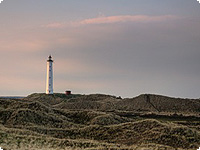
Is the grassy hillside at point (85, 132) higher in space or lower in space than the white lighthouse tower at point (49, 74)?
lower

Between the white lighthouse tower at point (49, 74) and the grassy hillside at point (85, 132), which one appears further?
the white lighthouse tower at point (49, 74)

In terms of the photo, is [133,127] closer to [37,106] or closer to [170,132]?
[170,132]

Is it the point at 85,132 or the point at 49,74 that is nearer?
the point at 85,132

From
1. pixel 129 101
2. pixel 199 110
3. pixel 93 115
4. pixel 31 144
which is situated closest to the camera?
pixel 31 144

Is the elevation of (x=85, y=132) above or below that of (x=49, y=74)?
below

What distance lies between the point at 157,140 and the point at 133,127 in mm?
4223

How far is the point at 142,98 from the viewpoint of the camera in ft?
211

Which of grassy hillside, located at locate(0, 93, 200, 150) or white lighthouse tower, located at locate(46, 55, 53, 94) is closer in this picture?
grassy hillside, located at locate(0, 93, 200, 150)

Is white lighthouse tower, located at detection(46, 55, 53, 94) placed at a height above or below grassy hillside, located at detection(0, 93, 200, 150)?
above

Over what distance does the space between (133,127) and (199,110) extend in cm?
3335

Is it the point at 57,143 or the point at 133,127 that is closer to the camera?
the point at 57,143

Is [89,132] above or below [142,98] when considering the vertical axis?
below

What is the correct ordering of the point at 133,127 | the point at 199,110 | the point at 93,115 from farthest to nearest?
1. the point at 199,110
2. the point at 93,115
3. the point at 133,127

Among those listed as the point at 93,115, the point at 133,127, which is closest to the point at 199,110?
the point at 93,115
